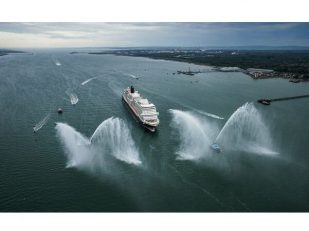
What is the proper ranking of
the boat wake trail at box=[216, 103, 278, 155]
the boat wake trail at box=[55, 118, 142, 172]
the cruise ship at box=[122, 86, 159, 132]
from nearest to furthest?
the boat wake trail at box=[55, 118, 142, 172]
the boat wake trail at box=[216, 103, 278, 155]
the cruise ship at box=[122, 86, 159, 132]

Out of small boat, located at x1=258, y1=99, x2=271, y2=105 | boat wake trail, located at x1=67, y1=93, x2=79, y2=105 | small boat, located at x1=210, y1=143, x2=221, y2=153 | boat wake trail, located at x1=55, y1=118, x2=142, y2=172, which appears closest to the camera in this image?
boat wake trail, located at x1=55, y1=118, x2=142, y2=172

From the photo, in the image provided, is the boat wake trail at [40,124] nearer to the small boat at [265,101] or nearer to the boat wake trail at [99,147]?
the boat wake trail at [99,147]

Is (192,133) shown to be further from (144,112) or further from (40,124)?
(40,124)

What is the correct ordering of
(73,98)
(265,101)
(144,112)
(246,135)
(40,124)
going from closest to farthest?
(246,135) < (40,124) < (144,112) < (73,98) < (265,101)

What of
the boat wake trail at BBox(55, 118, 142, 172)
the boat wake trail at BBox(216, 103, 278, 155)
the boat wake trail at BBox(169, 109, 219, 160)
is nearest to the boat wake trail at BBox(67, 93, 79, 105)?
the boat wake trail at BBox(55, 118, 142, 172)

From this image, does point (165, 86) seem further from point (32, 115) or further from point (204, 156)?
point (204, 156)

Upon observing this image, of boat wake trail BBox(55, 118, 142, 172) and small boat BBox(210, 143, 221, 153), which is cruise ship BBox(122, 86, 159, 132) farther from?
small boat BBox(210, 143, 221, 153)

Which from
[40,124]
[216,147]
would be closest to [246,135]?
[216,147]
